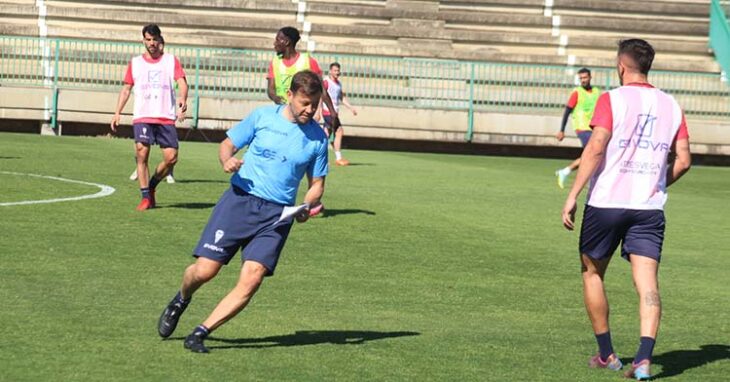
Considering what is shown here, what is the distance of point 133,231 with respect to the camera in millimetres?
14102

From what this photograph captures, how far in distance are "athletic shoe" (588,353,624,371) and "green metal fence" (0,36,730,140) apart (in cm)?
2590

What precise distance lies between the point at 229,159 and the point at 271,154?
0.36 m

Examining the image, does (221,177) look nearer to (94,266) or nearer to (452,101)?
(94,266)

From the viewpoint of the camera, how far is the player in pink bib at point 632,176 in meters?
7.98

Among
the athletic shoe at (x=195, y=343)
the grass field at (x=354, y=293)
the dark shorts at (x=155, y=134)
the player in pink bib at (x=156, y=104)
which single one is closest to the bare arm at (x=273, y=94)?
the player in pink bib at (x=156, y=104)

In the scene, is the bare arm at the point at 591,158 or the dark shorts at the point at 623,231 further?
the dark shorts at the point at 623,231

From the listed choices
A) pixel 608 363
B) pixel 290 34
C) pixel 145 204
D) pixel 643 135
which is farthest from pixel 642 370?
pixel 145 204

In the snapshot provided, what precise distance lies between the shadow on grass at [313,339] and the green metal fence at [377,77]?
24800 mm

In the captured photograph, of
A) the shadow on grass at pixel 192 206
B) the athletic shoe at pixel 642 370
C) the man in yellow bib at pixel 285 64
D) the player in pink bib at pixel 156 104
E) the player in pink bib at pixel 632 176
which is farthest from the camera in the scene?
the shadow on grass at pixel 192 206

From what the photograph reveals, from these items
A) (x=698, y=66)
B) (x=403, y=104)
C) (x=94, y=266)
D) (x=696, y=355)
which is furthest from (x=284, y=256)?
(x=698, y=66)

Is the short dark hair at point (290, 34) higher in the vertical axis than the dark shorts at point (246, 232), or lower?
higher

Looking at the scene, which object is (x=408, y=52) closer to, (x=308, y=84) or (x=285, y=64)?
(x=285, y=64)

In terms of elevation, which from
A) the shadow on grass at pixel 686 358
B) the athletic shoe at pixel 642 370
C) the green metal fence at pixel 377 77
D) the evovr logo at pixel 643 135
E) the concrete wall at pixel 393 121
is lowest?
the concrete wall at pixel 393 121

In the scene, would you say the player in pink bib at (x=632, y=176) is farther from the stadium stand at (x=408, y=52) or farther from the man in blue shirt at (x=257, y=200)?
the stadium stand at (x=408, y=52)
